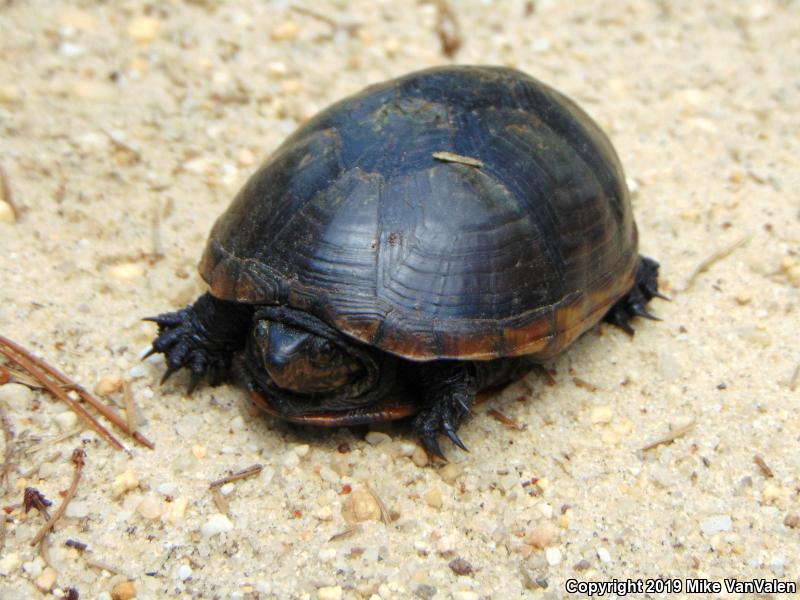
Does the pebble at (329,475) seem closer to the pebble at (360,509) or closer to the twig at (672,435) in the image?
the pebble at (360,509)

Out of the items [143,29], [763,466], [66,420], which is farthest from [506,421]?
[143,29]

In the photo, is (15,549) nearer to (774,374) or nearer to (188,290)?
(188,290)

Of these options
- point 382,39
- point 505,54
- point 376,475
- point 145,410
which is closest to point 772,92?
point 505,54

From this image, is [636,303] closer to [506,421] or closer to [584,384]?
[584,384]

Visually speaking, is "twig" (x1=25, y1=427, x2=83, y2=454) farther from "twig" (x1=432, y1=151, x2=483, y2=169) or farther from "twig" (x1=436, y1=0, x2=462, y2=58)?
"twig" (x1=436, y1=0, x2=462, y2=58)

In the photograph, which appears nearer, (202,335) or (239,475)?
(239,475)

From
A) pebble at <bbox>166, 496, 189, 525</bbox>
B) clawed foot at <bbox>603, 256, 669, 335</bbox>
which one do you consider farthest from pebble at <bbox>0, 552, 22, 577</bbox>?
clawed foot at <bbox>603, 256, 669, 335</bbox>
